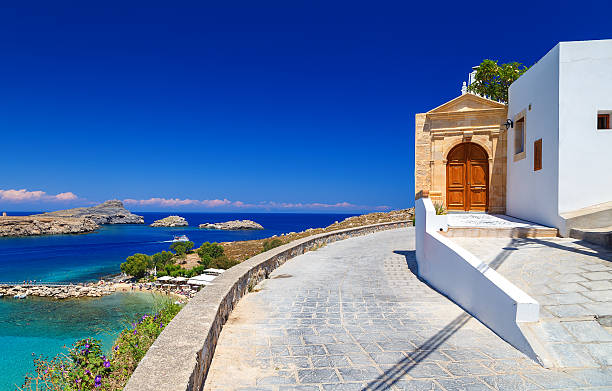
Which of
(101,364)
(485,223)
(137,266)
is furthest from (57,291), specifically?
(485,223)

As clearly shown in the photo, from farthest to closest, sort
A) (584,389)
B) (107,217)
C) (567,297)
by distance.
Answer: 1. (107,217)
2. (567,297)
3. (584,389)

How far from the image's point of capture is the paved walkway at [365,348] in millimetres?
3254

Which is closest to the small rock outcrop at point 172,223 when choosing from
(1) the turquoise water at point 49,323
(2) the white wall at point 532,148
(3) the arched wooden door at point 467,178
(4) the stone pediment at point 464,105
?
(1) the turquoise water at point 49,323

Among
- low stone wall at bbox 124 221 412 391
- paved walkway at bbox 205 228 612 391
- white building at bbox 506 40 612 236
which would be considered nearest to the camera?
low stone wall at bbox 124 221 412 391

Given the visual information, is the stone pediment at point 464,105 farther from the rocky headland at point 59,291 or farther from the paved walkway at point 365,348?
the rocky headland at point 59,291

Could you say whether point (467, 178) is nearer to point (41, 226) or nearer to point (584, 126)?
point (584, 126)

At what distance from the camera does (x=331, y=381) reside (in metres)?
3.27

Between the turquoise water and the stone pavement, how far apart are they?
469 inches

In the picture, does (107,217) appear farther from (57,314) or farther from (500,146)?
(500,146)

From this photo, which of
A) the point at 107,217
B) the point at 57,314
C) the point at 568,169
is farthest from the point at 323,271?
the point at 107,217

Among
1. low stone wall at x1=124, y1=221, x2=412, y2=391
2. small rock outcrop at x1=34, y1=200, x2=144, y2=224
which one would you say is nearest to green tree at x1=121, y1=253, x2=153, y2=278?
low stone wall at x1=124, y1=221, x2=412, y2=391

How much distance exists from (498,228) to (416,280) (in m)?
2.45

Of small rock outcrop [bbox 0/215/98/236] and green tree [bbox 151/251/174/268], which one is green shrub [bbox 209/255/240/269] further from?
small rock outcrop [bbox 0/215/98/236]

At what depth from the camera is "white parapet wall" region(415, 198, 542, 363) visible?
4211mm
